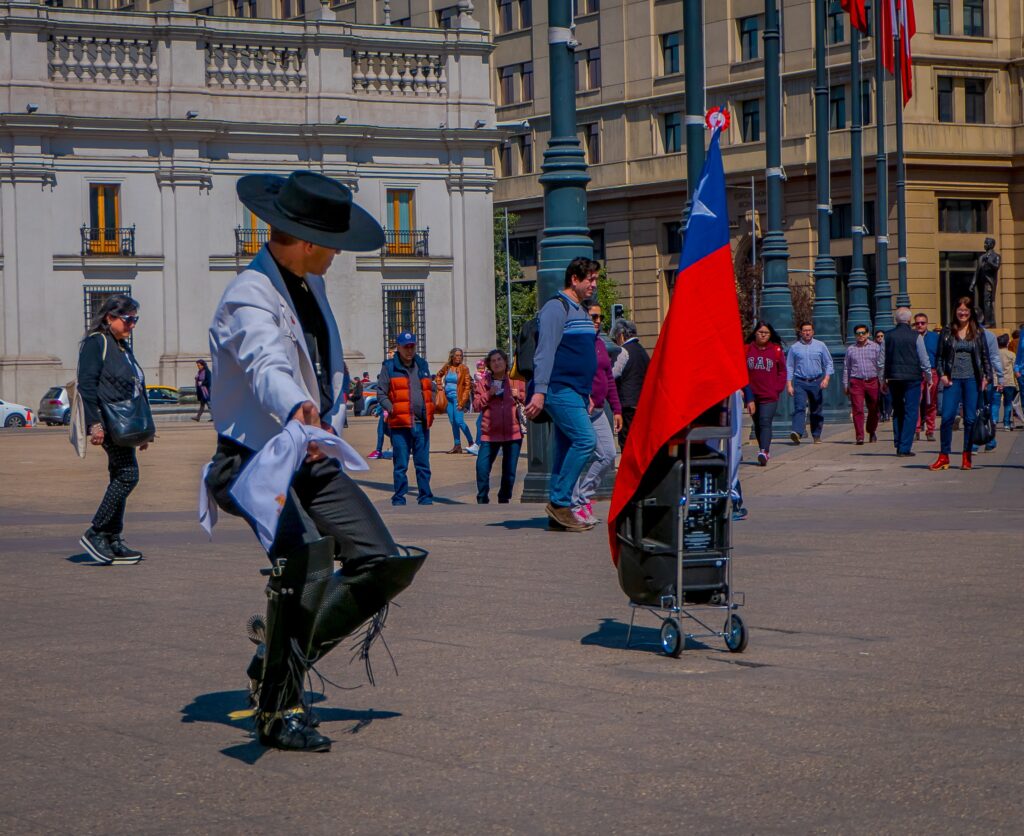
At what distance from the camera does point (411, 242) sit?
188 ft

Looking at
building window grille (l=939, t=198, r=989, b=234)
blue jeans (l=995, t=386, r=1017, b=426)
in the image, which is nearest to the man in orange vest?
blue jeans (l=995, t=386, r=1017, b=426)

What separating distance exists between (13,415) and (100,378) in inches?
1554

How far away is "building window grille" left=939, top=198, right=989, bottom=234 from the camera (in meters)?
62.1

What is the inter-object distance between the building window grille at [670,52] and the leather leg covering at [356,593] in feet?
207

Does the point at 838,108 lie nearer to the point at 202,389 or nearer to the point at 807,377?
the point at 202,389

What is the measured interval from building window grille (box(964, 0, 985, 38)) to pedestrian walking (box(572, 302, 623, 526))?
51.5 m

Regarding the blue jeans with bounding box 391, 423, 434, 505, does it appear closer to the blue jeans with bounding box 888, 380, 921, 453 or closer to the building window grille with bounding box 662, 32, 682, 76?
the blue jeans with bounding box 888, 380, 921, 453

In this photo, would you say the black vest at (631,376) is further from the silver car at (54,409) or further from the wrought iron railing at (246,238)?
the wrought iron railing at (246,238)

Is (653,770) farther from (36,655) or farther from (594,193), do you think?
(594,193)

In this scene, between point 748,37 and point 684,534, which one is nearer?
point 684,534

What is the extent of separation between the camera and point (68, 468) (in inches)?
997

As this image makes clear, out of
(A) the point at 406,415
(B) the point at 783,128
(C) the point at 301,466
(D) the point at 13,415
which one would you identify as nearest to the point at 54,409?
(D) the point at 13,415

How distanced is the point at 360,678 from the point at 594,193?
64.0m

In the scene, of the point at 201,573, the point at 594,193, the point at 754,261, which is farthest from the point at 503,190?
the point at 201,573
